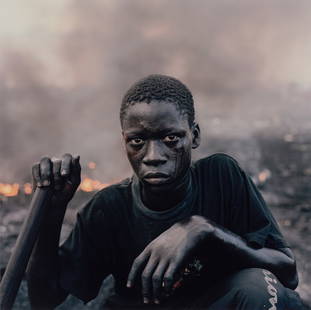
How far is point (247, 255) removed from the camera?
241 centimetres

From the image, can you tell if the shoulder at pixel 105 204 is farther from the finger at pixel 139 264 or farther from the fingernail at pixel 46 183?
the finger at pixel 139 264

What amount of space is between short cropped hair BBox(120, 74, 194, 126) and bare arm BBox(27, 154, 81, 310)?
0.41 m

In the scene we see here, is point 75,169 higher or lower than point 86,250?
→ higher

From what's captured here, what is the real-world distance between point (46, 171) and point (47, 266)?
53 cm

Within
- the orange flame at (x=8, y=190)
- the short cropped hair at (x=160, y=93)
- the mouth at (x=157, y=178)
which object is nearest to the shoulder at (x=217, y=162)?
the short cropped hair at (x=160, y=93)

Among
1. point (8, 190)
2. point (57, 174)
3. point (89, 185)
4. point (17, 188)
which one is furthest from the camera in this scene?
point (89, 185)

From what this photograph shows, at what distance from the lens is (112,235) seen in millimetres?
2729

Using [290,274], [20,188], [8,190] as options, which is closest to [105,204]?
[290,274]

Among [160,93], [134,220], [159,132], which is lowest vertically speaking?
[134,220]

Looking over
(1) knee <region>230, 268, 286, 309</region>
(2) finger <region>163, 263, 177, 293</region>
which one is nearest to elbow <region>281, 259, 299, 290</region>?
(1) knee <region>230, 268, 286, 309</region>

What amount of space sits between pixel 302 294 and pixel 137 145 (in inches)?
181

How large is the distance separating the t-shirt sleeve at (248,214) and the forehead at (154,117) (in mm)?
495

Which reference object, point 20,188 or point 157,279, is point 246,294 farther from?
point 20,188

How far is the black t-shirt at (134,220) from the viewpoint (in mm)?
2656
